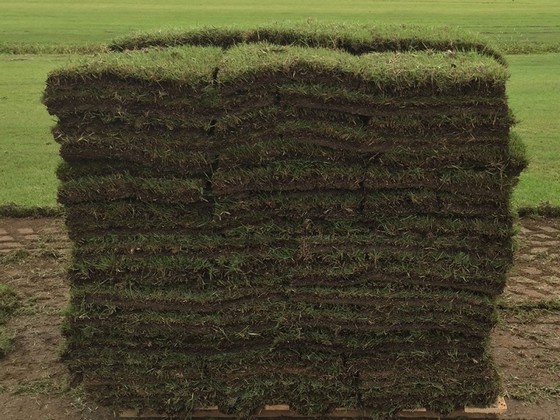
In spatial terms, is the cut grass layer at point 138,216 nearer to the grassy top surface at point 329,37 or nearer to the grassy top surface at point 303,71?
the grassy top surface at point 303,71

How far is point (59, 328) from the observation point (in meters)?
6.35

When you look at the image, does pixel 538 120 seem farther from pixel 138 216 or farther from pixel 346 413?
pixel 138 216

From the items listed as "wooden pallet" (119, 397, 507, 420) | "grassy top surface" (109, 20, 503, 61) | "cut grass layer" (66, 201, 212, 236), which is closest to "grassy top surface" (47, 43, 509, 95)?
"grassy top surface" (109, 20, 503, 61)

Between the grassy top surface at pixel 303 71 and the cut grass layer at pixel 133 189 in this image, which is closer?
the grassy top surface at pixel 303 71

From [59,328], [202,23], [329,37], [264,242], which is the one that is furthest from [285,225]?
[202,23]

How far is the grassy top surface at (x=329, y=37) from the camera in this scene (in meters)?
5.46

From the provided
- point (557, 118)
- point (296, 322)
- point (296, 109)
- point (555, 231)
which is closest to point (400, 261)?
point (296, 322)

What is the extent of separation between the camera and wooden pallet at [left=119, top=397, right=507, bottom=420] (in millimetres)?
5074

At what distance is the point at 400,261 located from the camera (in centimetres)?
480

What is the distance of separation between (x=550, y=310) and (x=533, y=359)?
0.94 m

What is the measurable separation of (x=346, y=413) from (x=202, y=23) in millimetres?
22462

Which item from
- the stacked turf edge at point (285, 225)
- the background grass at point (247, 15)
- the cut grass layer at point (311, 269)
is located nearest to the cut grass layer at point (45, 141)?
the stacked turf edge at point (285, 225)

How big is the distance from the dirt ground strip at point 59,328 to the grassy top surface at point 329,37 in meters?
2.62

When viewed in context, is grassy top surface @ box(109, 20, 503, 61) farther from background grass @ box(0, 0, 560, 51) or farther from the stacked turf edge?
background grass @ box(0, 0, 560, 51)
